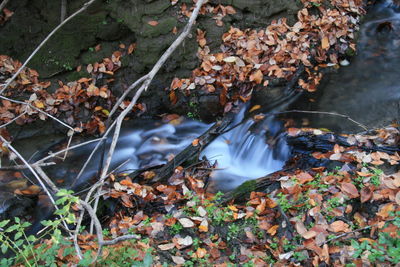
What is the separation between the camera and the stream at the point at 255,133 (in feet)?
16.8

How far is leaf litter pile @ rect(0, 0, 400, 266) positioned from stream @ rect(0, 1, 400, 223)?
1.01 feet

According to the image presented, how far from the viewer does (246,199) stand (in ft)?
14.1

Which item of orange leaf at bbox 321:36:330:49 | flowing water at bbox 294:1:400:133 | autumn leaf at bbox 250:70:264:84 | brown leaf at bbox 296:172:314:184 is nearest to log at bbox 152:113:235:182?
autumn leaf at bbox 250:70:264:84

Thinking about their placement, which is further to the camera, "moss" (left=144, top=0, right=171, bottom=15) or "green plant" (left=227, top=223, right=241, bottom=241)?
"moss" (left=144, top=0, right=171, bottom=15)

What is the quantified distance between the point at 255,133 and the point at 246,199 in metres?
1.39

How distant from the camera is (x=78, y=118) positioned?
6074 mm

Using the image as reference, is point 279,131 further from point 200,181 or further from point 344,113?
point 200,181

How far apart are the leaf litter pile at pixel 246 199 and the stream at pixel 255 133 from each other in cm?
31

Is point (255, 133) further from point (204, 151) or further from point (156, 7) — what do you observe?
point (156, 7)

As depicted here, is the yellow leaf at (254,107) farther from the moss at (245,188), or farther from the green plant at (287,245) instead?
the green plant at (287,245)

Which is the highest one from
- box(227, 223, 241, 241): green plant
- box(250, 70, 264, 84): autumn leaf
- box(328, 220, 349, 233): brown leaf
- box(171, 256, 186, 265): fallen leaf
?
box(250, 70, 264, 84): autumn leaf

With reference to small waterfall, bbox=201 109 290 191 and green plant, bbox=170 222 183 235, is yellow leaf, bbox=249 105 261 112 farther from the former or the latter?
green plant, bbox=170 222 183 235

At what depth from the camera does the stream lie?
5.12 m

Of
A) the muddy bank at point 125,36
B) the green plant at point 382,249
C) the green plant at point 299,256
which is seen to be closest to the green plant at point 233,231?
the green plant at point 299,256
